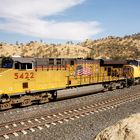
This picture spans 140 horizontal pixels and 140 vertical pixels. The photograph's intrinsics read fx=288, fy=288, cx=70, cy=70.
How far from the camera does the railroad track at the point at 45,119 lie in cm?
1380

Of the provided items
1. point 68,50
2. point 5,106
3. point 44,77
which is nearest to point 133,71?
point 44,77

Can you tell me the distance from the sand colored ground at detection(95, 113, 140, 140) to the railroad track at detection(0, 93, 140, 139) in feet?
21.3

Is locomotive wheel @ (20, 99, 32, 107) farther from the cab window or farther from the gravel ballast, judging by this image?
the cab window

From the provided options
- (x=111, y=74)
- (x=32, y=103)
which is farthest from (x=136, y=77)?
(x=32, y=103)

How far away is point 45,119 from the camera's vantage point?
1619 centimetres

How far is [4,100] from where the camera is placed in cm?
1786

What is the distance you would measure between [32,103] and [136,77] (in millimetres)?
17740

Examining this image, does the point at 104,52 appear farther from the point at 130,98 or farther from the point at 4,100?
the point at 4,100

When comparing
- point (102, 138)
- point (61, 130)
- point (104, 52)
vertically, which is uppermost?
point (104, 52)

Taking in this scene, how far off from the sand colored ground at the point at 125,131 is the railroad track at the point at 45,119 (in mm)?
6495

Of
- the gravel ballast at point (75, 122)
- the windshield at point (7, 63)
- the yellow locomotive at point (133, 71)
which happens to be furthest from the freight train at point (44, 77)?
the yellow locomotive at point (133, 71)

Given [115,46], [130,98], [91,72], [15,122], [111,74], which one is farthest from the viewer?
[115,46]

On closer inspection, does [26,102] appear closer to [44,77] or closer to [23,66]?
[44,77]

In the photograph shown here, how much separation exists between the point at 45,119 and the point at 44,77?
502 centimetres
